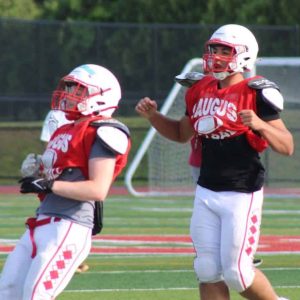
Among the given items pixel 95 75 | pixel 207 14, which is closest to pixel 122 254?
pixel 95 75

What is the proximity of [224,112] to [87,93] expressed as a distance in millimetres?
907

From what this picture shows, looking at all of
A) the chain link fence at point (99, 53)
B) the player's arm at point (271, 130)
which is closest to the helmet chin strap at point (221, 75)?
the player's arm at point (271, 130)

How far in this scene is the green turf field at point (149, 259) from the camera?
880cm

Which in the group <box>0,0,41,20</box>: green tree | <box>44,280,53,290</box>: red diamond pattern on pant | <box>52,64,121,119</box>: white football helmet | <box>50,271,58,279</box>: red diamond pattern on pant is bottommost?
<box>0,0,41,20</box>: green tree

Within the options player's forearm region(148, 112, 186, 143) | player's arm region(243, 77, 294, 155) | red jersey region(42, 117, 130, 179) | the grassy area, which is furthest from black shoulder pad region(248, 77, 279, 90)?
the grassy area

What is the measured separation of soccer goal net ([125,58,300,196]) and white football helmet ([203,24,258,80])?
10850mm

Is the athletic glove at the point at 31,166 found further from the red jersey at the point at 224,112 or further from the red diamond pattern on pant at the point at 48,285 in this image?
the red jersey at the point at 224,112

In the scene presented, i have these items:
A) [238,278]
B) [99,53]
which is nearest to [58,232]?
[238,278]

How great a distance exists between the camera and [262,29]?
22.8m

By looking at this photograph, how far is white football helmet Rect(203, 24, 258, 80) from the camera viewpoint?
6840 mm

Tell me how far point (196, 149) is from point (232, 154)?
10.1 feet

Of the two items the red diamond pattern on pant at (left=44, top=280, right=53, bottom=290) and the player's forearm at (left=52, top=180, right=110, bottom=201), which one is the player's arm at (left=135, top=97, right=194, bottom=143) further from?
the red diamond pattern on pant at (left=44, top=280, right=53, bottom=290)

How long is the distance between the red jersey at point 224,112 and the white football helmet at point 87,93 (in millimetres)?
708

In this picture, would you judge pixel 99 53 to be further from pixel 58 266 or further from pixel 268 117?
pixel 58 266
